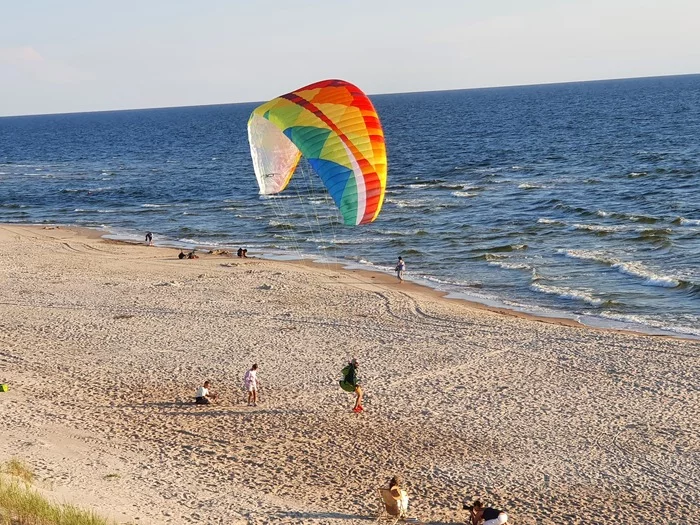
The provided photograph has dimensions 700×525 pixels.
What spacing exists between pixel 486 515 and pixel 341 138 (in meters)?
9.09

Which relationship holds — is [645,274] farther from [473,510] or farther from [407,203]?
[407,203]

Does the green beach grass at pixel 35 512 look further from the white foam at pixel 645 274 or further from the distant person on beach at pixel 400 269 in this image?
the white foam at pixel 645 274

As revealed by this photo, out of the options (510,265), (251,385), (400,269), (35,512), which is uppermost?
(35,512)

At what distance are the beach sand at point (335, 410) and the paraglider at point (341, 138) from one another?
415 centimetres

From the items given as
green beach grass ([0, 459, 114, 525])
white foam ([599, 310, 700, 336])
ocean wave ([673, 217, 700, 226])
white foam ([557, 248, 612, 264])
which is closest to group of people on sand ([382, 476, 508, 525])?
green beach grass ([0, 459, 114, 525])

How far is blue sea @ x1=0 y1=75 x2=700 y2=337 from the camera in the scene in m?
29.5

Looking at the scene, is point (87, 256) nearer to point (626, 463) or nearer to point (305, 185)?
point (626, 463)

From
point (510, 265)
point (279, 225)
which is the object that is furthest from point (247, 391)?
point (279, 225)

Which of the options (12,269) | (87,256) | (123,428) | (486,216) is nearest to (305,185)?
(486,216)

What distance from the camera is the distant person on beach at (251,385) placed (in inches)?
700

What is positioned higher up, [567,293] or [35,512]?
[35,512]

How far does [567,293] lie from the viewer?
28.4 metres

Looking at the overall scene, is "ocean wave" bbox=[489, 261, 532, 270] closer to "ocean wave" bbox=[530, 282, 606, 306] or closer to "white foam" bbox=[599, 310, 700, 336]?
"ocean wave" bbox=[530, 282, 606, 306]

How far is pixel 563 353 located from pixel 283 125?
8.77 meters
